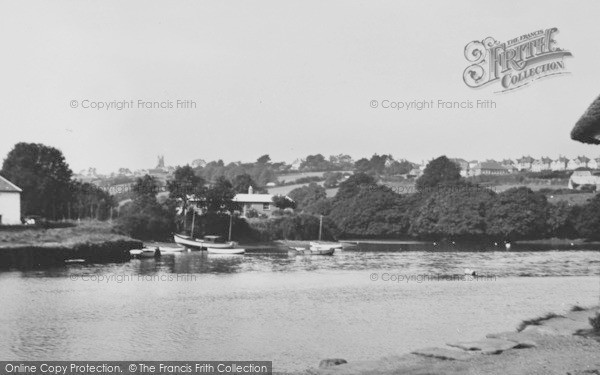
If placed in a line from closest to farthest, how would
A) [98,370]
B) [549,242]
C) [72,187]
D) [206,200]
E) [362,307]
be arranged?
1. [98,370]
2. [362,307]
3. [72,187]
4. [206,200]
5. [549,242]

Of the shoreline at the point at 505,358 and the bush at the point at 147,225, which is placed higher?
the bush at the point at 147,225

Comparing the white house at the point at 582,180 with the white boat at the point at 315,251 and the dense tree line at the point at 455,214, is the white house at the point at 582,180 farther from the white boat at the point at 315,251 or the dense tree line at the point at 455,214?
the white boat at the point at 315,251

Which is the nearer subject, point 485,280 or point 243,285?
point 243,285

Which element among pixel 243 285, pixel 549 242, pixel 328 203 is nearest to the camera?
pixel 243 285

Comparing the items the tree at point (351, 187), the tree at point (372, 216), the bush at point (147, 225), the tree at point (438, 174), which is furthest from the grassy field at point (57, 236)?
the tree at point (438, 174)

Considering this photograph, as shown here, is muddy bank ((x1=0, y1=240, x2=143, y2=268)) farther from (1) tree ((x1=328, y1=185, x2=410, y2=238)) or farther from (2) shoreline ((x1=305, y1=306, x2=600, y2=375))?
(1) tree ((x1=328, y1=185, x2=410, y2=238))

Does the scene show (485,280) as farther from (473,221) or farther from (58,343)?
(473,221)

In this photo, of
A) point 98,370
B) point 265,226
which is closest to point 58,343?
point 98,370

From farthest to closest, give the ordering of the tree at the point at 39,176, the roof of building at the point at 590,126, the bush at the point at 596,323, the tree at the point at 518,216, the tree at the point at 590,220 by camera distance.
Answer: the tree at the point at 518,216 < the tree at the point at 590,220 < the tree at the point at 39,176 < the bush at the point at 596,323 < the roof of building at the point at 590,126
